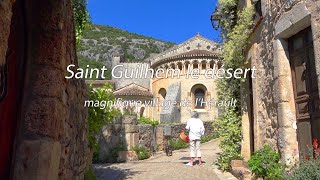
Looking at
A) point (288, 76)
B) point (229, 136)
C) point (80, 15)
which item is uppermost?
point (80, 15)

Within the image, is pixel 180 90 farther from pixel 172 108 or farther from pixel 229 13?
pixel 229 13

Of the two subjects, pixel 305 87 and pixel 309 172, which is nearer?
pixel 309 172

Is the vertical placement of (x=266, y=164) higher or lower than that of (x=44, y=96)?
lower

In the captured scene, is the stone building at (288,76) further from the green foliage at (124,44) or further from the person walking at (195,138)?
the green foliage at (124,44)

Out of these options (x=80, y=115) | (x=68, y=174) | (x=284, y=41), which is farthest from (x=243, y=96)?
(x=68, y=174)

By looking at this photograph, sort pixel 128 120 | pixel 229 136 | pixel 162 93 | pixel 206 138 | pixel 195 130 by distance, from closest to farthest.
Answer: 1. pixel 229 136
2. pixel 195 130
3. pixel 128 120
4. pixel 206 138
5. pixel 162 93

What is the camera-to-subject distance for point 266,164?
5.47 meters

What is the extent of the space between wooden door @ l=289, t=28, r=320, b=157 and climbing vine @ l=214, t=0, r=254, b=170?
211 centimetres

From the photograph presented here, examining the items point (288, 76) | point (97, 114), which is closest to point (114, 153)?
point (97, 114)

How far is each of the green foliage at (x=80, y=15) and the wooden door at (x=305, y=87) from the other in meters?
4.57

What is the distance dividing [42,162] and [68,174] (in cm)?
103

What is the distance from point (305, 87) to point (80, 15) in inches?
198

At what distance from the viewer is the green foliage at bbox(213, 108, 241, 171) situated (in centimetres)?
803

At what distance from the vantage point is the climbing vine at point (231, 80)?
25.1ft
